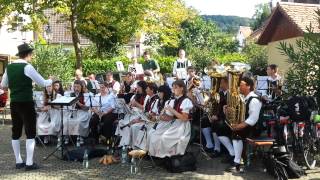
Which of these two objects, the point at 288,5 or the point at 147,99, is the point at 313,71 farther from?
the point at 288,5

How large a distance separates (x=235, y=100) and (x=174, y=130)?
3.82 feet

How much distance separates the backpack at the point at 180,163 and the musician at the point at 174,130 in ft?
0.30

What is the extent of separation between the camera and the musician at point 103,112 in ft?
33.4

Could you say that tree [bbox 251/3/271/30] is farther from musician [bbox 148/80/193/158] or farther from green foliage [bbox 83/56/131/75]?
musician [bbox 148/80/193/158]

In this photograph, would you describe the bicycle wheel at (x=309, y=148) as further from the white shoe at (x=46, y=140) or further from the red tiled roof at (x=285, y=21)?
the red tiled roof at (x=285, y=21)

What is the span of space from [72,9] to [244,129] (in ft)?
35.3

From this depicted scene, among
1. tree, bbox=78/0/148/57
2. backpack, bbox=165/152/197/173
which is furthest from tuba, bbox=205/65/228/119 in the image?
tree, bbox=78/0/148/57

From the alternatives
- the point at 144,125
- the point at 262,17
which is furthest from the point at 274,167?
the point at 262,17

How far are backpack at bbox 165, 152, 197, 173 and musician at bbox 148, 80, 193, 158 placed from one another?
90mm

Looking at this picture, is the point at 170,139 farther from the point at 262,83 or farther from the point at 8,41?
the point at 8,41

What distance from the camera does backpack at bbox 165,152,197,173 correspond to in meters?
8.07

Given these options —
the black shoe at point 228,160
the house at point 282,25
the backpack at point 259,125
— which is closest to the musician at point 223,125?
the black shoe at point 228,160

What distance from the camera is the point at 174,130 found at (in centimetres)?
821

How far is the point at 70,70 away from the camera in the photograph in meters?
19.5
